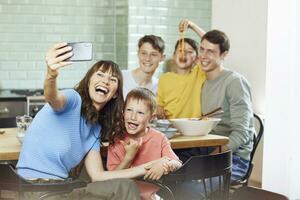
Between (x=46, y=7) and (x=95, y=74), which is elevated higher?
(x=46, y=7)

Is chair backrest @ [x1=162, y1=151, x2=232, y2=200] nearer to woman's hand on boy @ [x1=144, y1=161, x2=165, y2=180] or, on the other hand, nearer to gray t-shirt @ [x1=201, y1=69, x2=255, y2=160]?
woman's hand on boy @ [x1=144, y1=161, x2=165, y2=180]

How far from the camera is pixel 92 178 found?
2.00 m

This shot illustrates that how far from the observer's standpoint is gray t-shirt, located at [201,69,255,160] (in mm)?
2742

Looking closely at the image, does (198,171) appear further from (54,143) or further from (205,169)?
(54,143)

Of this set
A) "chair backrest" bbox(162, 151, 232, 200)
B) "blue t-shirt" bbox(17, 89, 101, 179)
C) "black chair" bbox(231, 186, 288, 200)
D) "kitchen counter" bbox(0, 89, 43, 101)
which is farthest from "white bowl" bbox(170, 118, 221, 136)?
"kitchen counter" bbox(0, 89, 43, 101)

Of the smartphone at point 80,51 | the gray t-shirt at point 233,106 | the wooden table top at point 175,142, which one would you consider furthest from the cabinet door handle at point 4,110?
the smartphone at point 80,51

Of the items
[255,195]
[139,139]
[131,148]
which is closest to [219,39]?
[139,139]

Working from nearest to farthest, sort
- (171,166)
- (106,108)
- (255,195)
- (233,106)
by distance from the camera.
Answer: (255,195), (171,166), (106,108), (233,106)

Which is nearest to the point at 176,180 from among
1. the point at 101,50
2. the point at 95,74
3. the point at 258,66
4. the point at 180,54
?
the point at 95,74

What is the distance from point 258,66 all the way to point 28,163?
232cm

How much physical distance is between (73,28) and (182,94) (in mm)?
1608

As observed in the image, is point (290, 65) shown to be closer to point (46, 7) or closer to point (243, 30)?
point (243, 30)

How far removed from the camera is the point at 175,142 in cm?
232

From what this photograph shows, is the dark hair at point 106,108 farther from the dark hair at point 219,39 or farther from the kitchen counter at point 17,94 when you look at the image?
the kitchen counter at point 17,94
